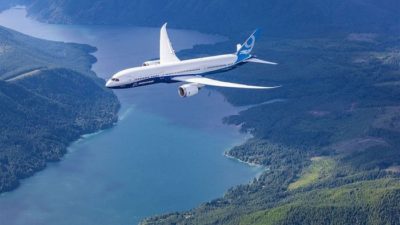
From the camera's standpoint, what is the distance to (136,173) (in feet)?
435

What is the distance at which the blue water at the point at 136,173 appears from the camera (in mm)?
118750

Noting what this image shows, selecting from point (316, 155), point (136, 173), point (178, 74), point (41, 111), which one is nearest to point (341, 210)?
point (178, 74)

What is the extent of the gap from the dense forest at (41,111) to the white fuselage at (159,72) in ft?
196

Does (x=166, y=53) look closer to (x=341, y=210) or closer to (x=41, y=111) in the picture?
(x=341, y=210)

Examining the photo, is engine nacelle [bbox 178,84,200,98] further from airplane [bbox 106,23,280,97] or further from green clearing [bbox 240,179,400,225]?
green clearing [bbox 240,179,400,225]

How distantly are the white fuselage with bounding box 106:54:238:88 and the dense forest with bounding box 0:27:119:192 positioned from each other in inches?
2350

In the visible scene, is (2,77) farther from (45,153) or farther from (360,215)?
(360,215)

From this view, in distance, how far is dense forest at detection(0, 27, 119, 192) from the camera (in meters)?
143

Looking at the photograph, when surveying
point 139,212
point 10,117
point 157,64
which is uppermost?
point 157,64

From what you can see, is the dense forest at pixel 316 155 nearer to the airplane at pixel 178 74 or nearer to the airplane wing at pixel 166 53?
the airplane at pixel 178 74

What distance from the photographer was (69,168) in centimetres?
13850

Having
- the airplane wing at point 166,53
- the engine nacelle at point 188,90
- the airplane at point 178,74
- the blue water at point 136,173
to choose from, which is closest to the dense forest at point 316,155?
the blue water at point 136,173

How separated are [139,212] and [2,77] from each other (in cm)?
7784

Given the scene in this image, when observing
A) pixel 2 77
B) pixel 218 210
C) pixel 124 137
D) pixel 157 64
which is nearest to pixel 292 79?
pixel 124 137
